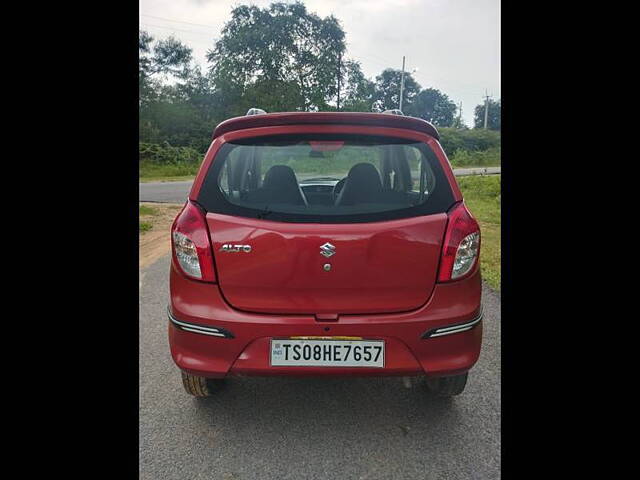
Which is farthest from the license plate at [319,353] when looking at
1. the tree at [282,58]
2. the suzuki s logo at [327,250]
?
the tree at [282,58]

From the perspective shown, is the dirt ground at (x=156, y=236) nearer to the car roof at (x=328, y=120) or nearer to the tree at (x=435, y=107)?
the car roof at (x=328, y=120)

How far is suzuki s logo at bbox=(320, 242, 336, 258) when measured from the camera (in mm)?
2105

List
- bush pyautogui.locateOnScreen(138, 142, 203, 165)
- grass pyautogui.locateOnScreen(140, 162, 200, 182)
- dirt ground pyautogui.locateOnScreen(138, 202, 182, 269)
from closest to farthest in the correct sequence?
dirt ground pyautogui.locateOnScreen(138, 202, 182, 269) → grass pyautogui.locateOnScreen(140, 162, 200, 182) → bush pyautogui.locateOnScreen(138, 142, 203, 165)

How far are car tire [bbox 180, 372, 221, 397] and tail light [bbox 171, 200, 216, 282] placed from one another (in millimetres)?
660

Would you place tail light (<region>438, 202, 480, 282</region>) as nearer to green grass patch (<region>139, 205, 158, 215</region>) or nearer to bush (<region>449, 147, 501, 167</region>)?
green grass patch (<region>139, 205, 158, 215</region>)

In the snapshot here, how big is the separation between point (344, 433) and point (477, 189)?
15.0 m

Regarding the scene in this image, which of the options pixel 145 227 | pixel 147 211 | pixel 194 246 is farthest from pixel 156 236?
pixel 194 246

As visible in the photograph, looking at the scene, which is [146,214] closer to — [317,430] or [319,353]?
[317,430]

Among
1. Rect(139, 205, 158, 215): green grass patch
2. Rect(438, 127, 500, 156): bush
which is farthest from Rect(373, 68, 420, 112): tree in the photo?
Rect(139, 205, 158, 215): green grass patch

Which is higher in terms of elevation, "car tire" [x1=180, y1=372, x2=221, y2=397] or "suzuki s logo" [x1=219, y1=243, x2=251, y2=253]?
"suzuki s logo" [x1=219, y1=243, x2=251, y2=253]

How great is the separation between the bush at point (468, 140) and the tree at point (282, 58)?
46.6 feet

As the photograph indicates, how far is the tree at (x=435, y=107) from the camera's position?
68.9m

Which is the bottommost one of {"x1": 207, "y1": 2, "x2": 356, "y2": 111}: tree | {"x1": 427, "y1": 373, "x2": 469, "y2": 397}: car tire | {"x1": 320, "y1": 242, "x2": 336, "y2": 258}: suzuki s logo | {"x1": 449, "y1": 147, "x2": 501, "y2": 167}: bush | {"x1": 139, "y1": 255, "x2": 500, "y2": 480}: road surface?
{"x1": 139, "y1": 255, "x2": 500, "y2": 480}: road surface

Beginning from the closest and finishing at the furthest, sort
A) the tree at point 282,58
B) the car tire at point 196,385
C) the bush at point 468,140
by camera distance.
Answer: the car tire at point 196,385 < the tree at point 282,58 < the bush at point 468,140
